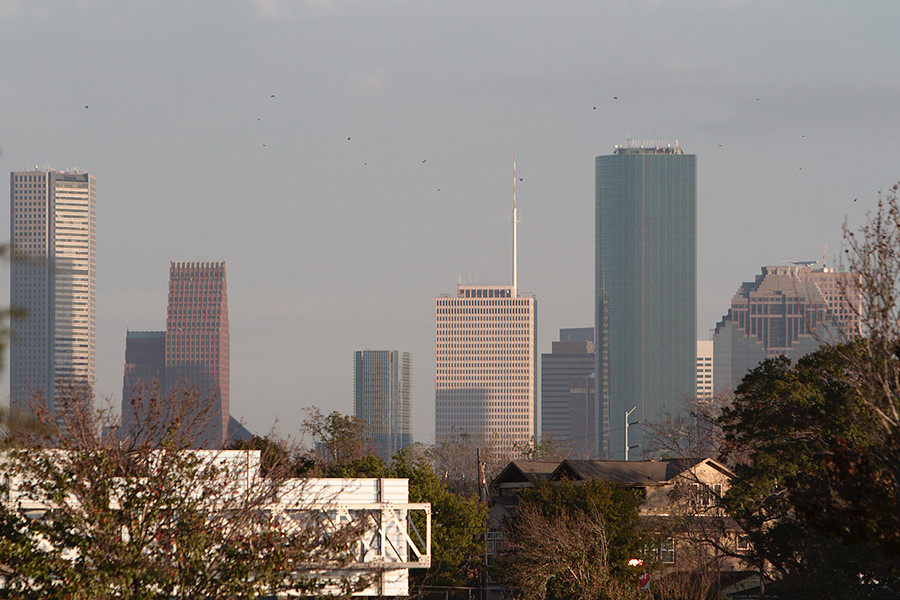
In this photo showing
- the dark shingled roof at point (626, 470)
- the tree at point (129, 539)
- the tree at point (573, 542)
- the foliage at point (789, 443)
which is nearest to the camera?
the tree at point (129, 539)

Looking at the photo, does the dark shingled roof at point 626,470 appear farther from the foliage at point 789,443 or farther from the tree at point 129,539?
the tree at point 129,539

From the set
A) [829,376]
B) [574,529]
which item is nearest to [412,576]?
[574,529]

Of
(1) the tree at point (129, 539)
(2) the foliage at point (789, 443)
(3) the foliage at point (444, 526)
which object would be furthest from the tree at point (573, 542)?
(1) the tree at point (129, 539)

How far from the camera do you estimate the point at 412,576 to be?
196ft

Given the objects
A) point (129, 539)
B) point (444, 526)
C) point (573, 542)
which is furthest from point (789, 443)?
point (129, 539)

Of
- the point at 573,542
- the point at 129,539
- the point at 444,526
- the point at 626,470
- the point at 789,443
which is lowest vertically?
the point at 444,526

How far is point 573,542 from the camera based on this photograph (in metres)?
49.1

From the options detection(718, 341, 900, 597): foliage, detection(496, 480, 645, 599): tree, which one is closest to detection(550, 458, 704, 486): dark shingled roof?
Answer: detection(496, 480, 645, 599): tree

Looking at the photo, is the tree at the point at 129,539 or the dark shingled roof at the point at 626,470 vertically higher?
the tree at the point at 129,539

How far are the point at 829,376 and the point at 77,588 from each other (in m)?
34.0

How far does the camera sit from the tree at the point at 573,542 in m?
46.7

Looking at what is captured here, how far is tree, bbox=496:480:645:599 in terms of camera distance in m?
46.7

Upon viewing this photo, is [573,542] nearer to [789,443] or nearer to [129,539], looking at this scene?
[789,443]

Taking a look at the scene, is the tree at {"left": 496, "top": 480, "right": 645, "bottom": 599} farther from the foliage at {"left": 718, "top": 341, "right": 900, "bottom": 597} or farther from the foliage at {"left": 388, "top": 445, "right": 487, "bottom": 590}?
the foliage at {"left": 718, "top": 341, "right": 900, "bottom": 597}
